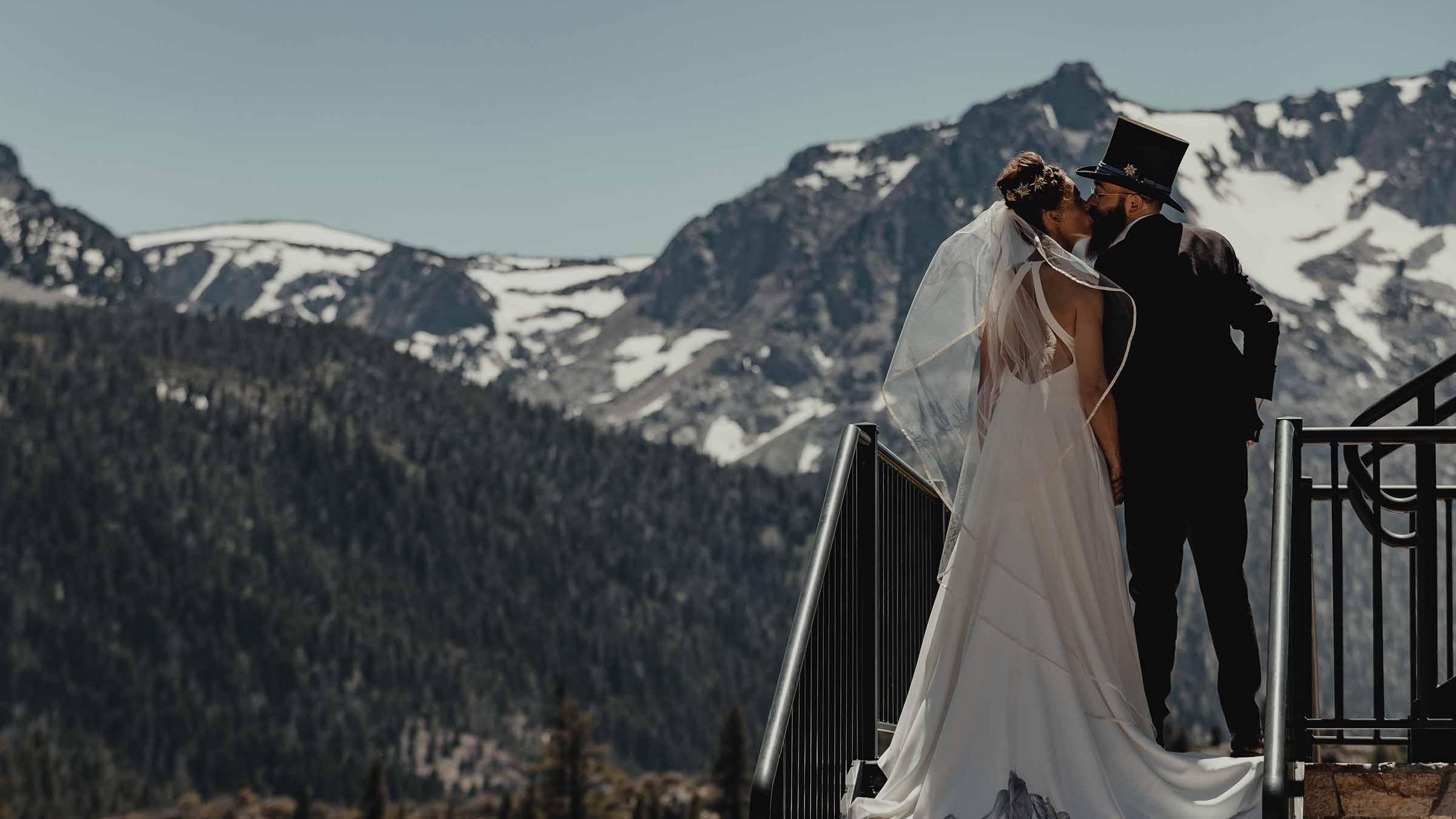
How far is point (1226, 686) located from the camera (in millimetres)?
6746

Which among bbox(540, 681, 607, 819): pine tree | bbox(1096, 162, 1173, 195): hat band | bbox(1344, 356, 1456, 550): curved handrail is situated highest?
bbox(1096, 162, 1173, 195): hat band

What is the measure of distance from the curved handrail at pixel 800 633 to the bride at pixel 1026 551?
323 millimetres

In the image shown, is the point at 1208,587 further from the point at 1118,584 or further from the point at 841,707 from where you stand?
the point at 841,707

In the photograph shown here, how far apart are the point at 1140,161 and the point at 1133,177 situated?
8cm

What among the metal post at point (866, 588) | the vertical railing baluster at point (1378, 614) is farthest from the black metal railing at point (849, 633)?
the vertical railing baluster at point (1378, 614)

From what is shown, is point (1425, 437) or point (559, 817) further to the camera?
point (559, 817)

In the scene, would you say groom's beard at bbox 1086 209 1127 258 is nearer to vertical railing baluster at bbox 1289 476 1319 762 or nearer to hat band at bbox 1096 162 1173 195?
hat band at bbox 1096 162 1173 195

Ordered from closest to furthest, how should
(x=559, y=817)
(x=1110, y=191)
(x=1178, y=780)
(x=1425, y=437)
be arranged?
(x=1178, y=780)
(x=1425, y=437)
(x=1110, y=191)
(x=559, y=817)

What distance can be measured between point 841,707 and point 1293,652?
1.77 metres

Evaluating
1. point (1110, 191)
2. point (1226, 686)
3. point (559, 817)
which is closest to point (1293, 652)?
point (1226, 686)

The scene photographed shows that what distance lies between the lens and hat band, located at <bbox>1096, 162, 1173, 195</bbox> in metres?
6.96

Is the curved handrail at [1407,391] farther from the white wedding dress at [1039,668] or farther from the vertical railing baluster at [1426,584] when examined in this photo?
the white wedding dress at [1039,668]

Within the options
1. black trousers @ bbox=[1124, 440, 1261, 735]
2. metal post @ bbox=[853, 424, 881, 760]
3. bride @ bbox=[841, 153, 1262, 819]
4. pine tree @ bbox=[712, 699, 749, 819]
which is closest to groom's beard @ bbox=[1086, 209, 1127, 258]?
bride @ bbox=[841, 153, 1262, 819]

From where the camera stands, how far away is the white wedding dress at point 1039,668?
20.1 ft
